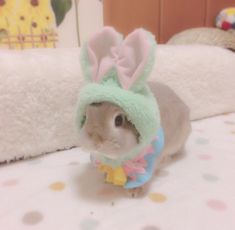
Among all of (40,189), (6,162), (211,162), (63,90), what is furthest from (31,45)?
(211,162)

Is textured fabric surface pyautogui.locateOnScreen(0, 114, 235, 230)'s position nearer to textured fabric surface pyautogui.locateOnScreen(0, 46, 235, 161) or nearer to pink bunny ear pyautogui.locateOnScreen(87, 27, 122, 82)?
textured fabric surface pyautogui.locateOnScreen(0, 46, 235, 161)

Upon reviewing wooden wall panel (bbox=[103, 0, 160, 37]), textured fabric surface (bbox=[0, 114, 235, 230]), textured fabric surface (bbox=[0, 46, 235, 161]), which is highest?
wooden wall panel (bbox=[103, 0, 160, 37])

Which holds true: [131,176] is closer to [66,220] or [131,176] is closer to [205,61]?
[66,220]

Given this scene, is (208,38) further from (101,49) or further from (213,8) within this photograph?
(101,49)

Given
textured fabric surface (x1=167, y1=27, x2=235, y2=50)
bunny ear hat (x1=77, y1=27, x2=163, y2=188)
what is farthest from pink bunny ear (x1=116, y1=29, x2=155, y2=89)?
textured fabric surface (x1=167, y1=27, x2=235, y2=50)

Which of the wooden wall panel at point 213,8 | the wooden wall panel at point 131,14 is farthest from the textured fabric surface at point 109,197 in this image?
the wooden wall panel at point 213,8

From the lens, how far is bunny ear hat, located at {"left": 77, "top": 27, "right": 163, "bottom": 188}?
0.59 metres

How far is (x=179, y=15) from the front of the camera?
164 cm

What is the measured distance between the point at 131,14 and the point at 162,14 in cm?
18

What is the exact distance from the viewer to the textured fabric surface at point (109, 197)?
0.60m

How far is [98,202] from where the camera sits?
0.67 m

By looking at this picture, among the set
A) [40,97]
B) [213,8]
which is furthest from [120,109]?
[213,8]

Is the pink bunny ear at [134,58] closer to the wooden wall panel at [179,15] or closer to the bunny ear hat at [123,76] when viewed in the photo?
the bunny ear hat at [123,76]

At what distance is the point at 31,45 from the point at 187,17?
84cm
